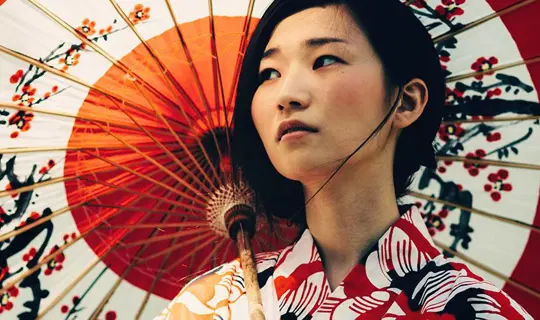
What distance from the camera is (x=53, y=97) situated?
202 centimetres

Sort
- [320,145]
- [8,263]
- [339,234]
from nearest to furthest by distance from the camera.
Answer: [320,145], [339,234], [8,263]

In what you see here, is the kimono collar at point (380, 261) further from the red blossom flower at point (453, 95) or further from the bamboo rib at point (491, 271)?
the red blossom flower at point (453, 95)

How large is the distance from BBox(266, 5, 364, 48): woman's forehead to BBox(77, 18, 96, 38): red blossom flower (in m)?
0.63

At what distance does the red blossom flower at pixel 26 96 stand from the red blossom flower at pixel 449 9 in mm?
1484

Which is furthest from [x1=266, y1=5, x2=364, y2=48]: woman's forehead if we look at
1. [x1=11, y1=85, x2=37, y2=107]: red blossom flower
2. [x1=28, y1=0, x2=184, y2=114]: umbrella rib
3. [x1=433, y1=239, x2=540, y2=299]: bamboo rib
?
[x1=433, y1=239, x2=540, y2=299]: bamboo rib

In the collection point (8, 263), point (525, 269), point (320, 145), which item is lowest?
point (8, 263)

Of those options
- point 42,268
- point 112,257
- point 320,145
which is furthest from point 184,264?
point 320,145

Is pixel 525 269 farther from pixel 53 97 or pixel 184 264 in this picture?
pixel 53 97

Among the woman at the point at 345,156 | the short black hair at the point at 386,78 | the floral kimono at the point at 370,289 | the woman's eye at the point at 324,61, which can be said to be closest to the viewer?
the floral kimono at the point at 370,289

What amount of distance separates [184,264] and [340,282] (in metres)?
0.74

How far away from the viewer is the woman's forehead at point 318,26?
6.17ft

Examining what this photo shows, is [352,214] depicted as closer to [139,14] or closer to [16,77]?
[139,14]

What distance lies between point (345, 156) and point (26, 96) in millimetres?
1124

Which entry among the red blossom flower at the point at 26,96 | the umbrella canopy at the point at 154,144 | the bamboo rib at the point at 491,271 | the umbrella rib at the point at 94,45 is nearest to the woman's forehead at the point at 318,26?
the umbrella canopy at the point at 154,144
